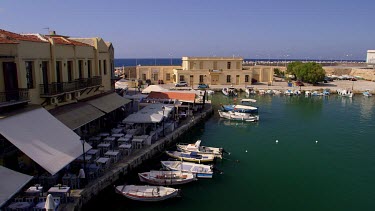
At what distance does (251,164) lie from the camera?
79.9 feet

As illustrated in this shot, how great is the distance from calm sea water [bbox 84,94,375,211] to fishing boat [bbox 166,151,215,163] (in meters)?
0.87

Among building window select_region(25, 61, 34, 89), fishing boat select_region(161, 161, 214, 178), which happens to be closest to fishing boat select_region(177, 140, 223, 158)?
fishing boat select_region(161, 161, 214, 178)

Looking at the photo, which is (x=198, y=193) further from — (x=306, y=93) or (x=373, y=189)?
(x=306, y=93)

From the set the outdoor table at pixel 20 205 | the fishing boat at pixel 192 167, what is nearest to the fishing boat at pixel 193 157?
the fishing boat at pixel 192 167

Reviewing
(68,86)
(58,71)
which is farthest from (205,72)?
(58,71)

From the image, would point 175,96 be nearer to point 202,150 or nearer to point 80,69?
point 202,150

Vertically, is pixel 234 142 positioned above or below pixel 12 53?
below

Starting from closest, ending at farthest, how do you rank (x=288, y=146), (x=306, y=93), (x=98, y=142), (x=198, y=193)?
(x=198, y=193) → (x=98, y=142) → (x=288, y=146) → (x=306, y=93)

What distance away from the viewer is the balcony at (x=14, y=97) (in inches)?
630

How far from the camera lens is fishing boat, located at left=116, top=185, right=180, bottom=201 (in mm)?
17703

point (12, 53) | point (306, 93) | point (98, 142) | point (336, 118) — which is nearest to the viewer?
point (12, 53)

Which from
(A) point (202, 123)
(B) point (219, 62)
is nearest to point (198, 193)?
(A) point (202, 123)

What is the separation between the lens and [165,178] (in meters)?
19.9

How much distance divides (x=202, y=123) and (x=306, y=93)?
3144cm
